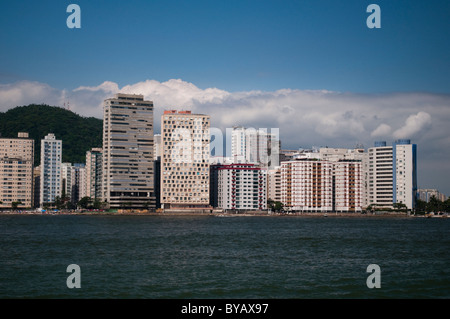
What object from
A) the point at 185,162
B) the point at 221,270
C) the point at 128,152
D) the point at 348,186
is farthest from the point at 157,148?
the point at 221,270

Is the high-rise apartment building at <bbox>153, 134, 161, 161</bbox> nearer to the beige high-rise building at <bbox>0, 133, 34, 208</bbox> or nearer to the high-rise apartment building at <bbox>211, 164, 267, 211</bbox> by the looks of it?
the high-rise apartment building at <bbox>211, 164, 267, 211</bbox>

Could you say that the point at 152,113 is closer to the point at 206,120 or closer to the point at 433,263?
the point at 206,120

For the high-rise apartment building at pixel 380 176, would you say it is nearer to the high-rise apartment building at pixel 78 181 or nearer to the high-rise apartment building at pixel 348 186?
the high-rise apartment building at pixel 348 186

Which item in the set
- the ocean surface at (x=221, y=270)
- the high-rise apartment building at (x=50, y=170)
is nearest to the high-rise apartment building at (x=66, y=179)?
the high-rise apartment building at (x=50, y=170)

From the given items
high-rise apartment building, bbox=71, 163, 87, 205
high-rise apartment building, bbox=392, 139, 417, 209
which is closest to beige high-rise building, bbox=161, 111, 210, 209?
high-rise apartment building, bbox=71, 163, 87, 205

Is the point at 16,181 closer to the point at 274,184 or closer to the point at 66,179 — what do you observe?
the point at 66,179
